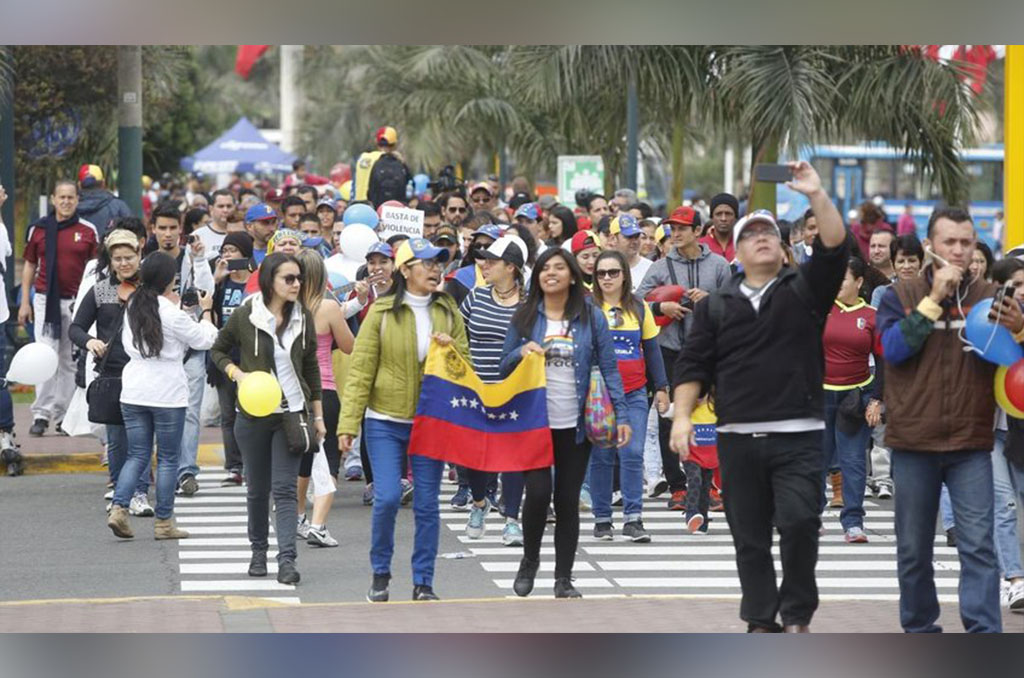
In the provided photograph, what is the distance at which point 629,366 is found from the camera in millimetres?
13008

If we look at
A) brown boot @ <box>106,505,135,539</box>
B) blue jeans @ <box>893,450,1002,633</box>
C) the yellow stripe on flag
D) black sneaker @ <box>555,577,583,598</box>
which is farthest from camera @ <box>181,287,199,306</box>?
blue jeans @ <box>893,450,1002,633</box>

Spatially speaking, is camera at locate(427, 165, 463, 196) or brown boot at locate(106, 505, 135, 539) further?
camera at locate(427, 165, 463, 196)

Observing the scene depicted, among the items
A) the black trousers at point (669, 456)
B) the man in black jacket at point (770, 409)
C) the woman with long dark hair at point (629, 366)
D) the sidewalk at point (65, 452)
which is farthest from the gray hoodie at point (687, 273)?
the man in black jacket at point (770, 409)

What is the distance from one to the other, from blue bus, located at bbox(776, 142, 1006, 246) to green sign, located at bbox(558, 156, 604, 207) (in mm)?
18413

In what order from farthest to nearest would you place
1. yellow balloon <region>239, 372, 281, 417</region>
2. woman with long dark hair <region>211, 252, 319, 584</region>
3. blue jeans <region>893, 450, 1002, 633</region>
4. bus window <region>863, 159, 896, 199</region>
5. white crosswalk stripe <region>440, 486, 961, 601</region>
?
bus window <region>863, 159, 896, 199</region> → white crosswalk stripe <region>440, 486, 961, 601</region> → woman with long dark hair <region>211, 252, 319, 584</region> → yellow balloon <region>239, 372, 281, 417</region> → blue jeans <region>893, 450, 1002, 633</region>

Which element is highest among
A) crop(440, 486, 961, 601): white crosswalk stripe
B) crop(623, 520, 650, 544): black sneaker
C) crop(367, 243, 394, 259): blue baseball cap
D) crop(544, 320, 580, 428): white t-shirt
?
crop(367, 243, 394, 259): blue baseball cap

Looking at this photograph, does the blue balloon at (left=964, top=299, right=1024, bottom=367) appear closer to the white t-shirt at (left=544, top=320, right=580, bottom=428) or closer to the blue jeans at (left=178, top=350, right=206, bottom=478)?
the white t-shirt at (left=544, top=320, right=580, bottom=428)

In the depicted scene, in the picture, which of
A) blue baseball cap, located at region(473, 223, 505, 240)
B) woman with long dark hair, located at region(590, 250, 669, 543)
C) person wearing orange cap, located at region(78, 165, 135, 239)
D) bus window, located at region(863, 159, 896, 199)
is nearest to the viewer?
woman with long dark hair, located at region(590, 250, 669, 543)

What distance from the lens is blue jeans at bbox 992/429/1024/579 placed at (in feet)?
33.1

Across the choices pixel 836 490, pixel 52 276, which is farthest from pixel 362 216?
pixel 836 490

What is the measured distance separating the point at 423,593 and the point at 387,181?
36.6 feet

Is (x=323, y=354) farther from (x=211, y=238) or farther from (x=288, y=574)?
(x=211, y=238)

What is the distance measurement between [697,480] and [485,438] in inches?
134

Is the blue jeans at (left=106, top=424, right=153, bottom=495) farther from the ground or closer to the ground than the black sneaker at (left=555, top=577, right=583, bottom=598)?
farther from the ground
